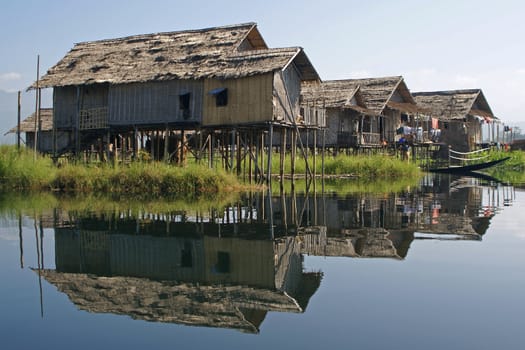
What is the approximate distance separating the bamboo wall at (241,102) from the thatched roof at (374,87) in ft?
42.0

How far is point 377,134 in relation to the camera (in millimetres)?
37562

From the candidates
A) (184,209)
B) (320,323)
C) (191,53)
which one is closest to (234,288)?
(320,323)

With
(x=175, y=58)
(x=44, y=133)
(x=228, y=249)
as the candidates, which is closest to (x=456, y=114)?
(x=175, y=58)

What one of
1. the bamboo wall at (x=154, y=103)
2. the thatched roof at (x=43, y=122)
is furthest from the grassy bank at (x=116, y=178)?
the thatched roof at (x=43, y=122)

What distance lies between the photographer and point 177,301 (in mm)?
7332

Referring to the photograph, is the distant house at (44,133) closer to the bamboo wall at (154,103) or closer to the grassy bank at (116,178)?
the bamboo wall at (154,103)

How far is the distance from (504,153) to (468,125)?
4743 mm

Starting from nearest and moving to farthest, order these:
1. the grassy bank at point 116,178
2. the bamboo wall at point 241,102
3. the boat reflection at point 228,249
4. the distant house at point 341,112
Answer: the boat reflection at point 228,249 → the grassy bank at point 116,178 → the bamboo wall at point 241,102 → the distant house at point 341,112

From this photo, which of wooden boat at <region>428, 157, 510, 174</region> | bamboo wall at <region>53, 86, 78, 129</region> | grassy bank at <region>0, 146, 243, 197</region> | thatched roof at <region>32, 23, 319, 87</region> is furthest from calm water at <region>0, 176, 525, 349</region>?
wooden boat at <region>428, 157, 510, 174</region>

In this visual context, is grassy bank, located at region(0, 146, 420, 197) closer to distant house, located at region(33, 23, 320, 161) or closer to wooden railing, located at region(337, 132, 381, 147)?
distant house, located at region(33, 23, 320, 161)

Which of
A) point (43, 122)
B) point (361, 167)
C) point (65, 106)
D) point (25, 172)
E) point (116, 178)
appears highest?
point (43, 122)

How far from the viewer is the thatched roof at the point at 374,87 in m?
36.6

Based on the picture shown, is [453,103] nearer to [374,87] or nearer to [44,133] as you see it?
[374,87]

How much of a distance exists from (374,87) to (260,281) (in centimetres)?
3155
